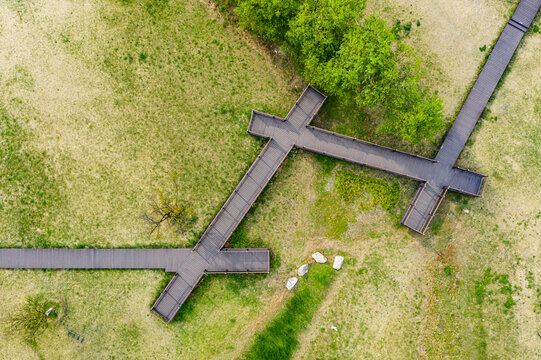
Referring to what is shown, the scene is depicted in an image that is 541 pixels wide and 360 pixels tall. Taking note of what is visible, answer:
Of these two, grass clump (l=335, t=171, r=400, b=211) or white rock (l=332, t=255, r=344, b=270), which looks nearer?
white rock (l=332, t=255, r=344, b=270)

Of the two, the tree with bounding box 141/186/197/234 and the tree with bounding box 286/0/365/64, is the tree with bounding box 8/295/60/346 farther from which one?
the tree with bounding box 286/0/365/64

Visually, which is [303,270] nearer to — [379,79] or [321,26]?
[379,79]

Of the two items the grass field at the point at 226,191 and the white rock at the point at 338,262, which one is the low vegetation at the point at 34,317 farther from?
the white rock at the point at 338,262

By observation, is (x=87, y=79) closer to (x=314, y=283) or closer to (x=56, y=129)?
(x=56, y=129)

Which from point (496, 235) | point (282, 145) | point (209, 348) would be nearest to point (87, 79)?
point (282, 145)

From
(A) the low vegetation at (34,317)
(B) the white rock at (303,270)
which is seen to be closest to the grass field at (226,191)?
(B) the white rock at (303,270)

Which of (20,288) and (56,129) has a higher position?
(56,129)

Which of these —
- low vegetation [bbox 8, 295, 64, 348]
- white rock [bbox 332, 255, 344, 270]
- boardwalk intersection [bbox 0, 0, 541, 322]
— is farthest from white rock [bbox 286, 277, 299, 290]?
low vegetation [bbox 8, 295, 64, 348]
